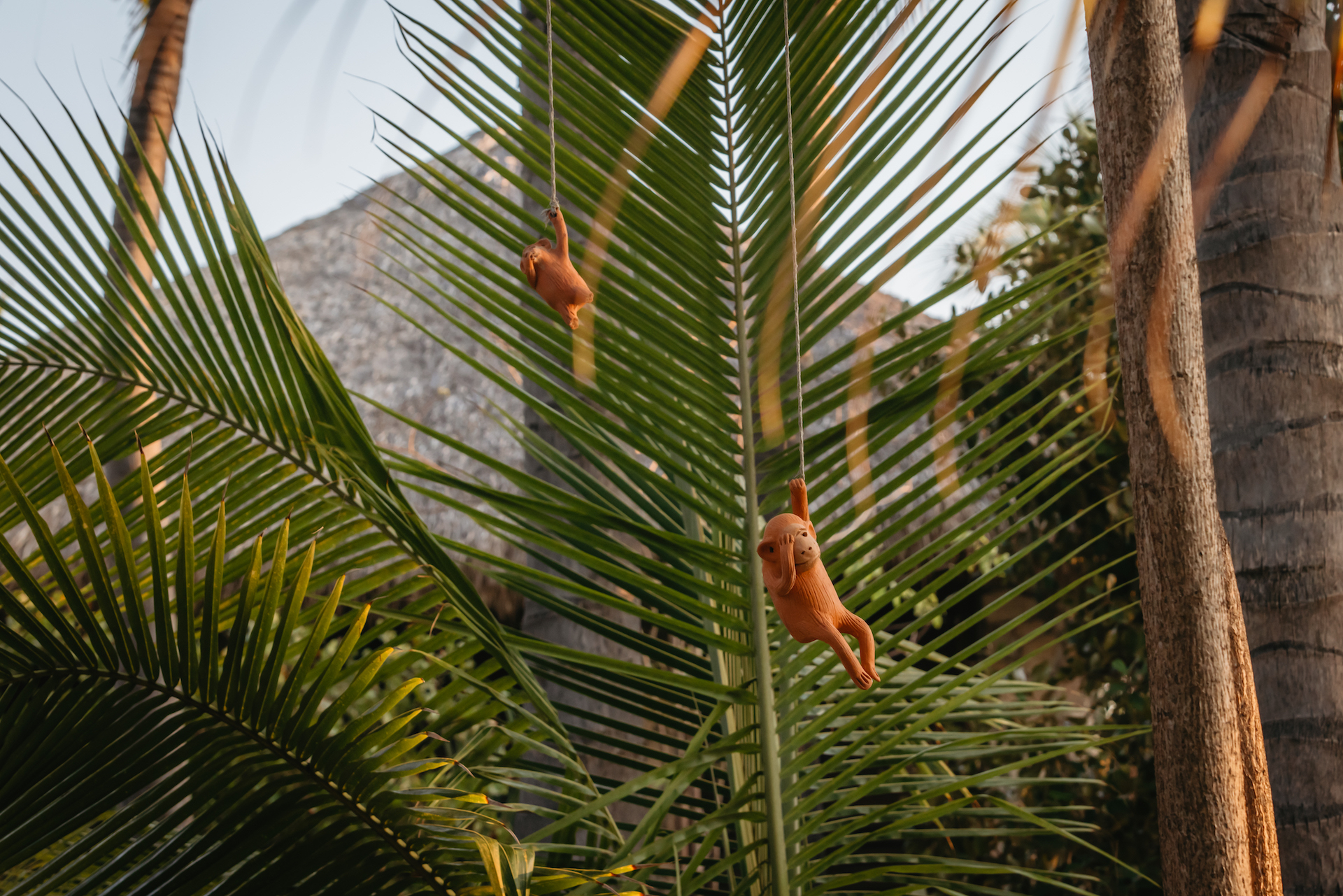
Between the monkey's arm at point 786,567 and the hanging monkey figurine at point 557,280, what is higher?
the hanging monkey figurine at point 557,280

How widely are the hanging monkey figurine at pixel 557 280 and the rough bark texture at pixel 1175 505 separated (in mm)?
407

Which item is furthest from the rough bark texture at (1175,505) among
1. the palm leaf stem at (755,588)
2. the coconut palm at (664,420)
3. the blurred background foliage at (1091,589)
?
the blurred background foliage at (1091,589)

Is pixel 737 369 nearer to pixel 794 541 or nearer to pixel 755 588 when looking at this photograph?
pixel 755 588

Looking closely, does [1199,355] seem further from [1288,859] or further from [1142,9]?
[1288,859]

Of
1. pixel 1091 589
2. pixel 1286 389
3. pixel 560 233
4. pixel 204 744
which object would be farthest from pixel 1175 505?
pixel 1091 589

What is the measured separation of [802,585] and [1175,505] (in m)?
0.28

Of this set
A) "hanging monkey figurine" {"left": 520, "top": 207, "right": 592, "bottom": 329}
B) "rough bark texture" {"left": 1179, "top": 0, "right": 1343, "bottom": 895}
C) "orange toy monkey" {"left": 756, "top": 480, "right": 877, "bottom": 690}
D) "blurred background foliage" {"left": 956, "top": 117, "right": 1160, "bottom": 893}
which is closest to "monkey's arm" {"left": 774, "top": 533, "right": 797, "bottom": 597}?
"orange toy monkey" {"left": 756, "top": 480, "right": 877, "bottom": 690}

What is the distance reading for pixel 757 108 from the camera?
Answer: 1.04m

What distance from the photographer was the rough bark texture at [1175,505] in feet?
2.05

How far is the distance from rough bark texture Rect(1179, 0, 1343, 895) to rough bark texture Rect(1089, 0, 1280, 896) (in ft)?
0.75

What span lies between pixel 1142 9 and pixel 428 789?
782 mm

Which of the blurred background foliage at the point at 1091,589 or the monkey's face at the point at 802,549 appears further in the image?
the blurred background foliage at the point at 1091,589

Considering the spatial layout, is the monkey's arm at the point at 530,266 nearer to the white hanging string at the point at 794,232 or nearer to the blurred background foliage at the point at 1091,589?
the white hanging string at the point at 794,232

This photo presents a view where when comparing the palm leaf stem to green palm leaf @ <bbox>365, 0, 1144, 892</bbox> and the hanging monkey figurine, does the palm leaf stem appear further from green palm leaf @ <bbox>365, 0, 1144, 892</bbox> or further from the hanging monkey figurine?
the hanging monkey figurine
